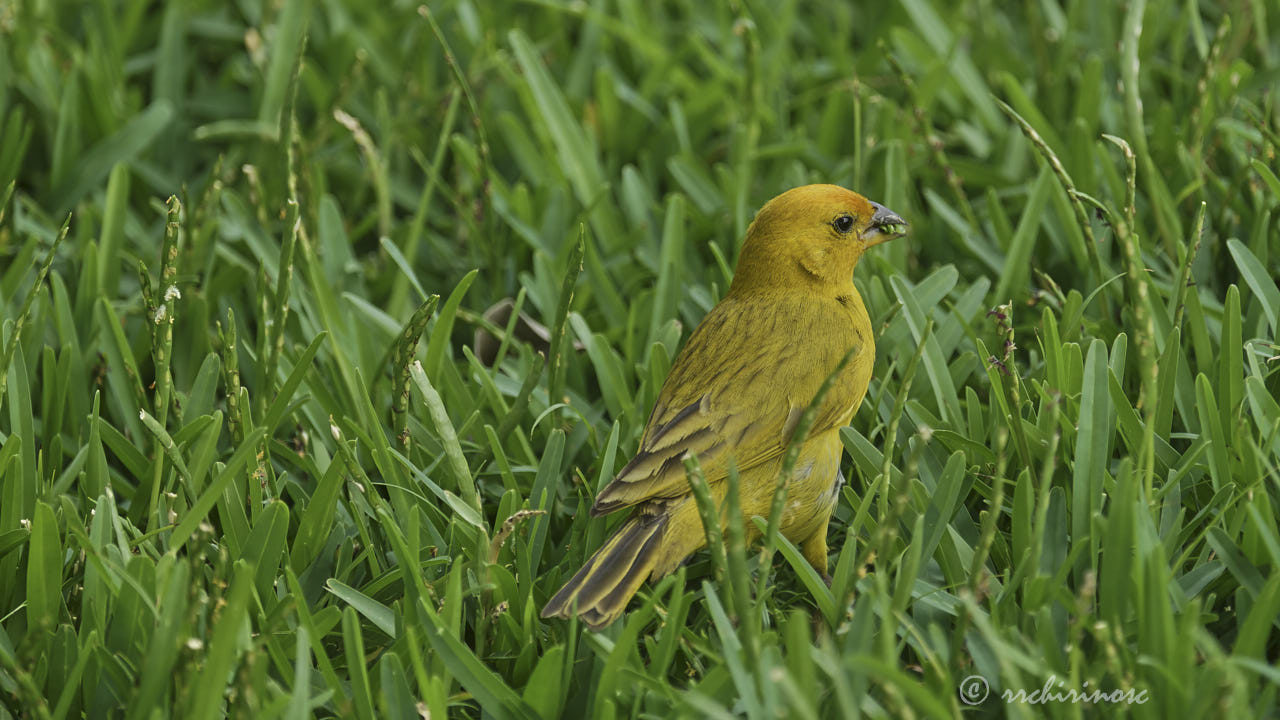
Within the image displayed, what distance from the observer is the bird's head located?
3.10 m

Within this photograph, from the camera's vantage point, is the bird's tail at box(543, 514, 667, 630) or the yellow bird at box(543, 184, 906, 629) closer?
the bird's tail at box(543, 514, 667, 630)

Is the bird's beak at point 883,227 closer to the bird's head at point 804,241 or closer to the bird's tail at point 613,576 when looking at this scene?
the bird's head at point 804,241

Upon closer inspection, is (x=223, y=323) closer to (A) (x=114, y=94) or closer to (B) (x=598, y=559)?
(A) (x=114, y=94)

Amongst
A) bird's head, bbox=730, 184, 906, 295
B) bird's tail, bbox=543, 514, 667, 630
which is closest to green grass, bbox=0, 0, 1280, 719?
bird's tail, bbox=543, 514, 667, 630

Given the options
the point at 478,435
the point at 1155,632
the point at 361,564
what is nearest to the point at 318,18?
the point at 478,435

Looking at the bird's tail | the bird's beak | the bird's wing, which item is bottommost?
the bird's tail

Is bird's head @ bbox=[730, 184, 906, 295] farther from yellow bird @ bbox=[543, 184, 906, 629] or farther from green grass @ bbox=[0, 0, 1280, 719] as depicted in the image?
green grass @ bbox=[0, 0, 1280, 719]

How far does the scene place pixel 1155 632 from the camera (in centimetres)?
208

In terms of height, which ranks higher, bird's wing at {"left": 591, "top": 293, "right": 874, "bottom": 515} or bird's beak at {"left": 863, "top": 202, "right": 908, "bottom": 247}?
bird's beak at {"left": 863, "top": 202, "right": 908, "bottom": 247}

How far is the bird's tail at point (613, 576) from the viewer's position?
7.64ft

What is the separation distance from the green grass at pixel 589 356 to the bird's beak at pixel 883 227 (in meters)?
0.17

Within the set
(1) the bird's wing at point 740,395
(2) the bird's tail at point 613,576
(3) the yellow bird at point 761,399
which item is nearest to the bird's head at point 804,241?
(3) the yellow bird at point 761,399

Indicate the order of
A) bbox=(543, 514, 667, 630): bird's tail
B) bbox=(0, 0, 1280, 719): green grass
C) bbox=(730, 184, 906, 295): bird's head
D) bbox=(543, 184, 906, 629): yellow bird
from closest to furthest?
bbox=(0, 0, 1280, 719): green grass
bbox=(543, 514, 667, 630): bird's tail
bbox=(543, 184, 906, 629): yellow bird
bbox=(730, 184, 906, 295): bird's head

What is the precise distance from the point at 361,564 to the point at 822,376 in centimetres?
104
